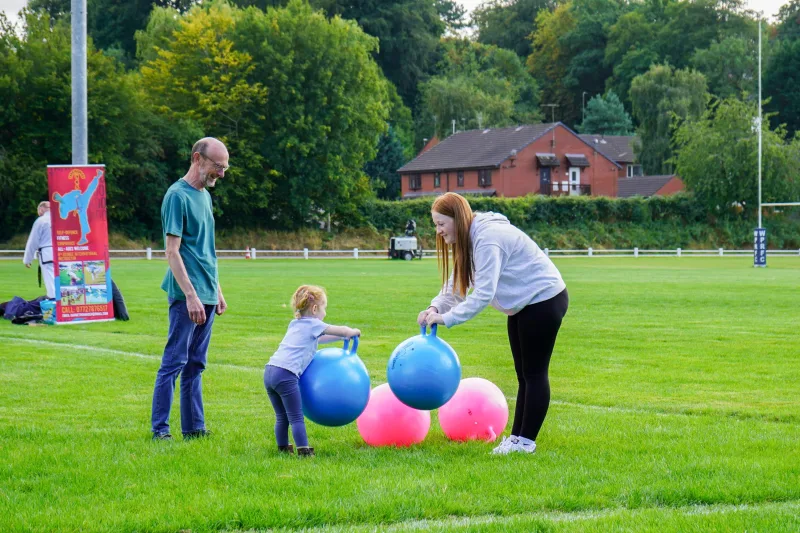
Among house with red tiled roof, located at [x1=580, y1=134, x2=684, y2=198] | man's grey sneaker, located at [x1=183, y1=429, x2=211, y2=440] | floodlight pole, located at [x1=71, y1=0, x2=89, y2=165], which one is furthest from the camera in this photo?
house with red tiled roof, located at [x1=580, y1=134, x2=684, y2=198]

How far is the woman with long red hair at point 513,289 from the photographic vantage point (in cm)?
712

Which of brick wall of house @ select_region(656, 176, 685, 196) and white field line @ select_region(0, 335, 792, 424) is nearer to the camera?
white field line @ select_region(0, 335, 792, 424)

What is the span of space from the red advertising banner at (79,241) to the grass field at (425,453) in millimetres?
1963

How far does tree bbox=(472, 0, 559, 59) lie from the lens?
419ft

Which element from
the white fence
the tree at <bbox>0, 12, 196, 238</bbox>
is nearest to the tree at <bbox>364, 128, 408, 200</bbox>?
the white fence

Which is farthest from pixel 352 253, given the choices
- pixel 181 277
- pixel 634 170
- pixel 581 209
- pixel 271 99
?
pixel 634 170

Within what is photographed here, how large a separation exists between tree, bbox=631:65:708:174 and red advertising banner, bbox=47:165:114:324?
76.7 m

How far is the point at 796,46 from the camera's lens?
299 feet

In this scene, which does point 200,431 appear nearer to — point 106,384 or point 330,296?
point 106,384

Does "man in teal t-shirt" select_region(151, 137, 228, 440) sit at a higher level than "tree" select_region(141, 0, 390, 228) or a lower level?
lower

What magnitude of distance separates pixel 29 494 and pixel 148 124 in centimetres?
5608

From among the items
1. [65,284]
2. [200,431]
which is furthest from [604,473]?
[65,284]

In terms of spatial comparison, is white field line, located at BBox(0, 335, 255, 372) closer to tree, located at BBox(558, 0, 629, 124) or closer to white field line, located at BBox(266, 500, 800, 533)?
white field line, located at BBox(266, 500, 800, 533)

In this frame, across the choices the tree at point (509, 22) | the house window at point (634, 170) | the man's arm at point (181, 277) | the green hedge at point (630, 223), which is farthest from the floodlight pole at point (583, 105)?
the man's arm at point (181, 277)
